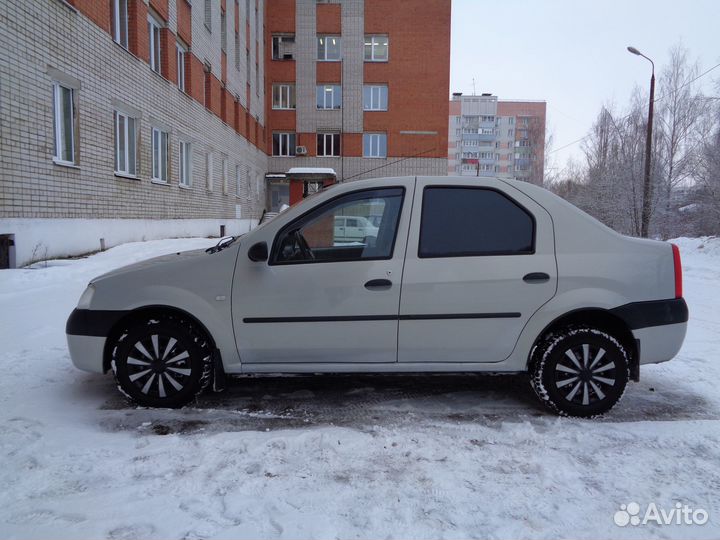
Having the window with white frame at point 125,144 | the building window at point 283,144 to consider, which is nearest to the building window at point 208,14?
the window with white frame at point 125,144

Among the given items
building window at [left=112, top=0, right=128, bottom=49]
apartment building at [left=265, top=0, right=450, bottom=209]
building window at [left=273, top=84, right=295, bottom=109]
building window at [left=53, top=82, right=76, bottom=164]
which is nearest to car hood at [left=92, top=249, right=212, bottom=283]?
building window at [left=53, top=82, right=76, bottom=164]

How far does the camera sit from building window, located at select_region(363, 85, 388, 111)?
33.6 meters

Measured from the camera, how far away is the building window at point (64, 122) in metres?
10.4

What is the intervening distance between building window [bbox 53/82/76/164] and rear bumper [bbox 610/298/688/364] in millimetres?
10621

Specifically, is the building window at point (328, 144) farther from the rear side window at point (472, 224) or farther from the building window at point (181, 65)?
the rear side window at point (472, 224)

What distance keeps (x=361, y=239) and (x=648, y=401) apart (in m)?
2.60

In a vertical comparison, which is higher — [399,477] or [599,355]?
[599,355]

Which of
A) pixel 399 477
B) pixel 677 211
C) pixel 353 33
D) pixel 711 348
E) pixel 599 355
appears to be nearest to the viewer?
pixel 399 477

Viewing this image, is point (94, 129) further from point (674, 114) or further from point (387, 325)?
point (674, 114)

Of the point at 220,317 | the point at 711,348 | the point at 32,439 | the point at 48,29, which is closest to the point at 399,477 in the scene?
the point at 220,317

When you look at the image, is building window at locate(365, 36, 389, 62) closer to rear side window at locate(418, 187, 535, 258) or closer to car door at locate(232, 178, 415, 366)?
rear side window at locate(418, 187, 535, 258)

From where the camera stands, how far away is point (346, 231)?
3918 millimetres

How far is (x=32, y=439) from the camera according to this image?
10.5ft

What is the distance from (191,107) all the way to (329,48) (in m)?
18.0
